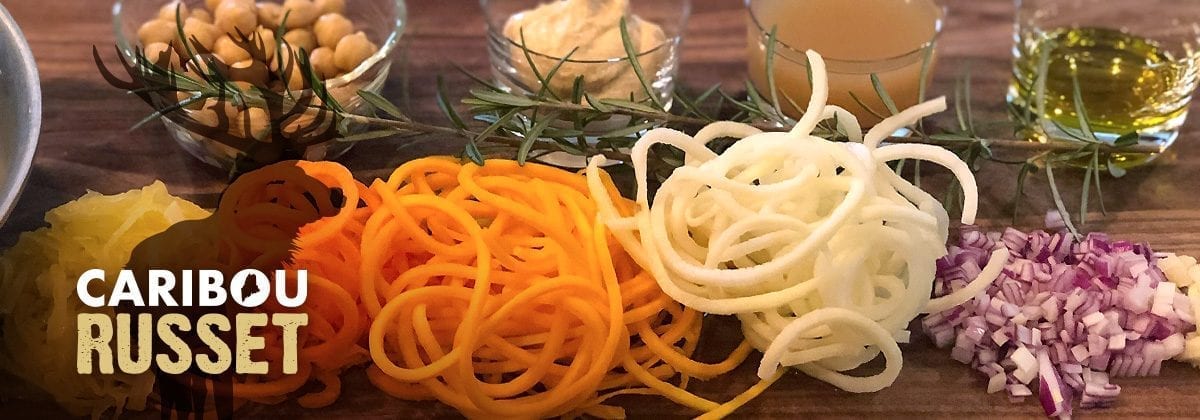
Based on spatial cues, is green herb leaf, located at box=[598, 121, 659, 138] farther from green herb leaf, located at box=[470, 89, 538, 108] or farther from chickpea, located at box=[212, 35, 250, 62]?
chickpea, located at box=[212, 35, 250, 62]

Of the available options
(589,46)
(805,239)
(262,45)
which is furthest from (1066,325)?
(262,45)

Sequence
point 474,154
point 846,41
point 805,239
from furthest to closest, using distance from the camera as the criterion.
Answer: point 846,41 < point 474,154 < point 805,239

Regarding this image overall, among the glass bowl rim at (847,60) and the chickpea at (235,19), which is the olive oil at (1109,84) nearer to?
the glass bowl rim at (847,60)

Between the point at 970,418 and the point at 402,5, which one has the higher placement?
the point at 402,5

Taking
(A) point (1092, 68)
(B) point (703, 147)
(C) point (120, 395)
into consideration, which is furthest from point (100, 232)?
(A) point (1092, 68)

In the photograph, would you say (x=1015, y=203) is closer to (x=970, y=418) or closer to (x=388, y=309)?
(x=970, y=418)

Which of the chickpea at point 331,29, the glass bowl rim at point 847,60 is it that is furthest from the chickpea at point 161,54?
the glass bowl rim at point 847,60

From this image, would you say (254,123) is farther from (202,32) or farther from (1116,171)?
(1116,171)
